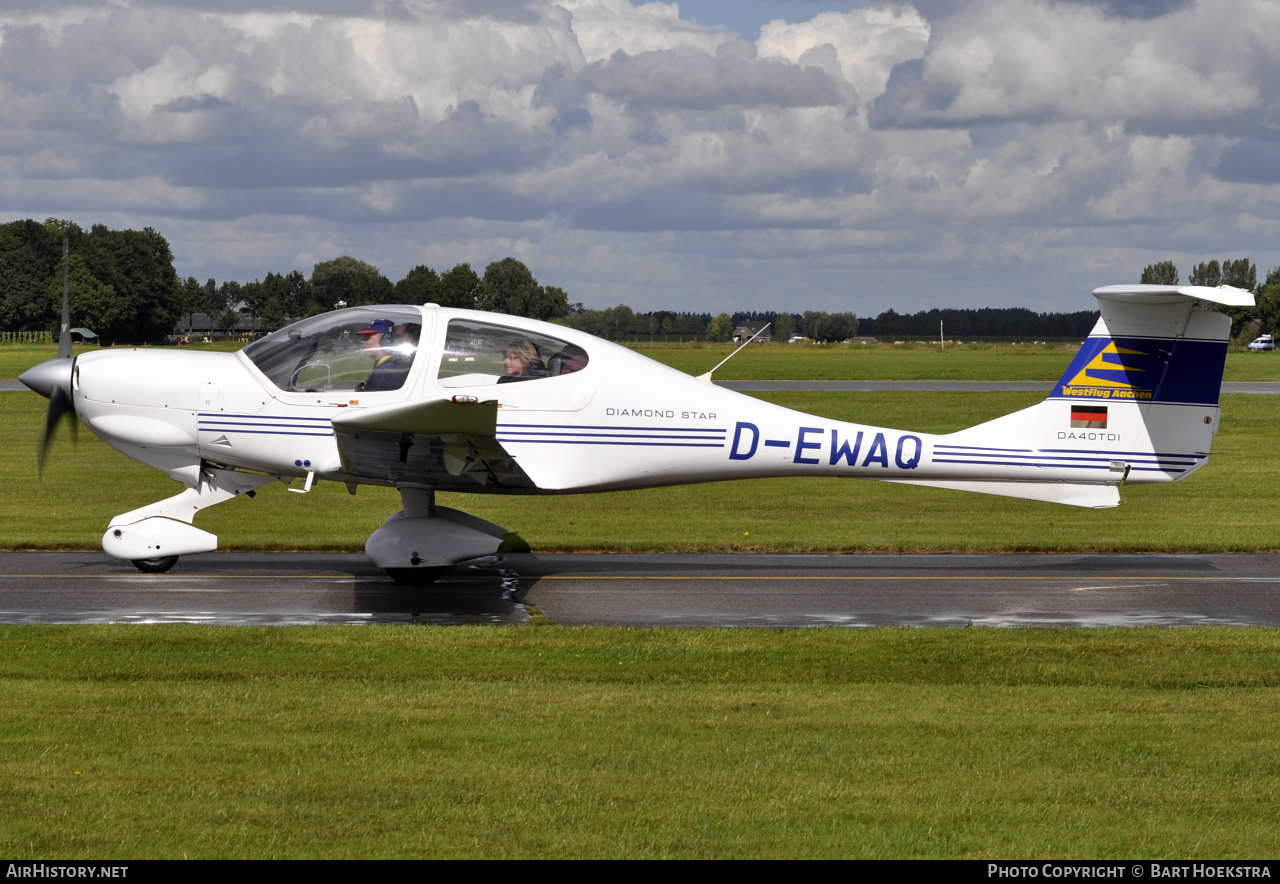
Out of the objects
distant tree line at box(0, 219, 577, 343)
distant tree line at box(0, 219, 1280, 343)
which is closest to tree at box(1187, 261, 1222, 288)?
distant tree line at box(0, 219, 1280, 343)

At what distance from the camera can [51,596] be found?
11.1 m

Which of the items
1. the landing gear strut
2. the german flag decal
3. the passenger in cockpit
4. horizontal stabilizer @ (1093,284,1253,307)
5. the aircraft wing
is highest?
horizontal stabilizer @ (1093,284,1253,307)

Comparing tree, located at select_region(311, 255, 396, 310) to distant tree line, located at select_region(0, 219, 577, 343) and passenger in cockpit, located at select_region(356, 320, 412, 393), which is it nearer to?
distant tree line, located at select_region(0, 219, 577, 343)

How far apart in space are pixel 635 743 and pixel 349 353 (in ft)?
20.7

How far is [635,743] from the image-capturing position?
6.59 meters

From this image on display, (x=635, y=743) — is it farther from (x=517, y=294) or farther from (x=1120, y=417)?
(x=517, y=294)

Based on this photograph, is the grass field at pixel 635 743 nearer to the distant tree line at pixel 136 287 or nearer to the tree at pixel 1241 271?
the distant tree line at pixel 136 287

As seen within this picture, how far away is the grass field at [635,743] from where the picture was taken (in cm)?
522

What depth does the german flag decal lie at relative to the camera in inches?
500

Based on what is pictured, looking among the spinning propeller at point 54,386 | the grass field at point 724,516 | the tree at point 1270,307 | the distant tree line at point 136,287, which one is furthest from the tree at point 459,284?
the tree at point 1270,307

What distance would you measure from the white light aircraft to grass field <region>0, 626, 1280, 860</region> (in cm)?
263

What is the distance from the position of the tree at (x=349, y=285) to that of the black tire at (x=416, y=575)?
33.3 meters

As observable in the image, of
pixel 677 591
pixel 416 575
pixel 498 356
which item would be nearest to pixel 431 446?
pixel 498 356

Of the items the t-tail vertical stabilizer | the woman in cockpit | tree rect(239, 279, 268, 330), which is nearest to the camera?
the woman in cockpit
